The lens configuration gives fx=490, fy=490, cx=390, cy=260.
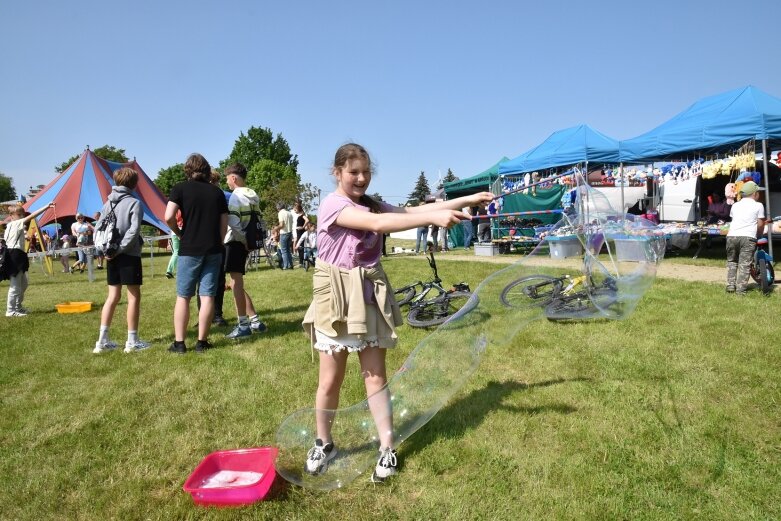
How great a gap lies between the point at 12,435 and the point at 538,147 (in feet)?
55.0

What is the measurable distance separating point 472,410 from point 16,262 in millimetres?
7613

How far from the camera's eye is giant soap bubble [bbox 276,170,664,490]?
2777mm

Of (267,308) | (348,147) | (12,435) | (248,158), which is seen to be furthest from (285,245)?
(248,158)

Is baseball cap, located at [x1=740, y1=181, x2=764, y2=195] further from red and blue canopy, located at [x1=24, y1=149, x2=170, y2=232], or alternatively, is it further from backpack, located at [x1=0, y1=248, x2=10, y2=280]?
red and blue canopy, located at [x1=24, y1=149, x2=170, y2=232]

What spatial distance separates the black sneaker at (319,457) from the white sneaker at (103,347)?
3.79 m

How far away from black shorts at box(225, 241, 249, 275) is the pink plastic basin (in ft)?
10.8

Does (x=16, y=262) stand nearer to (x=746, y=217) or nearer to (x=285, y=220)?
(x=285, y=220)

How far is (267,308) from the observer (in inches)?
313

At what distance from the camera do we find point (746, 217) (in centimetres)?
739

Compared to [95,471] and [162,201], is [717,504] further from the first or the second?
[162,201]

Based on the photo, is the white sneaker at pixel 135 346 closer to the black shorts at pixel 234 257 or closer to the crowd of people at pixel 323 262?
the crowd of people at pixel 323 262

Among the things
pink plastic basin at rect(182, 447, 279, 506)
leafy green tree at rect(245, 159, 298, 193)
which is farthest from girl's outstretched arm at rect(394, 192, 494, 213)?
leafy green tree at rect(245, 159, 298, 193)

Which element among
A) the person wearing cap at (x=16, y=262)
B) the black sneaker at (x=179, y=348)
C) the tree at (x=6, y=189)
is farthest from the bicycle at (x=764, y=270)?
the tree at (x=6, y=189)

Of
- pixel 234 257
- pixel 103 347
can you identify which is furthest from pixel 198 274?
pixel 103 347
